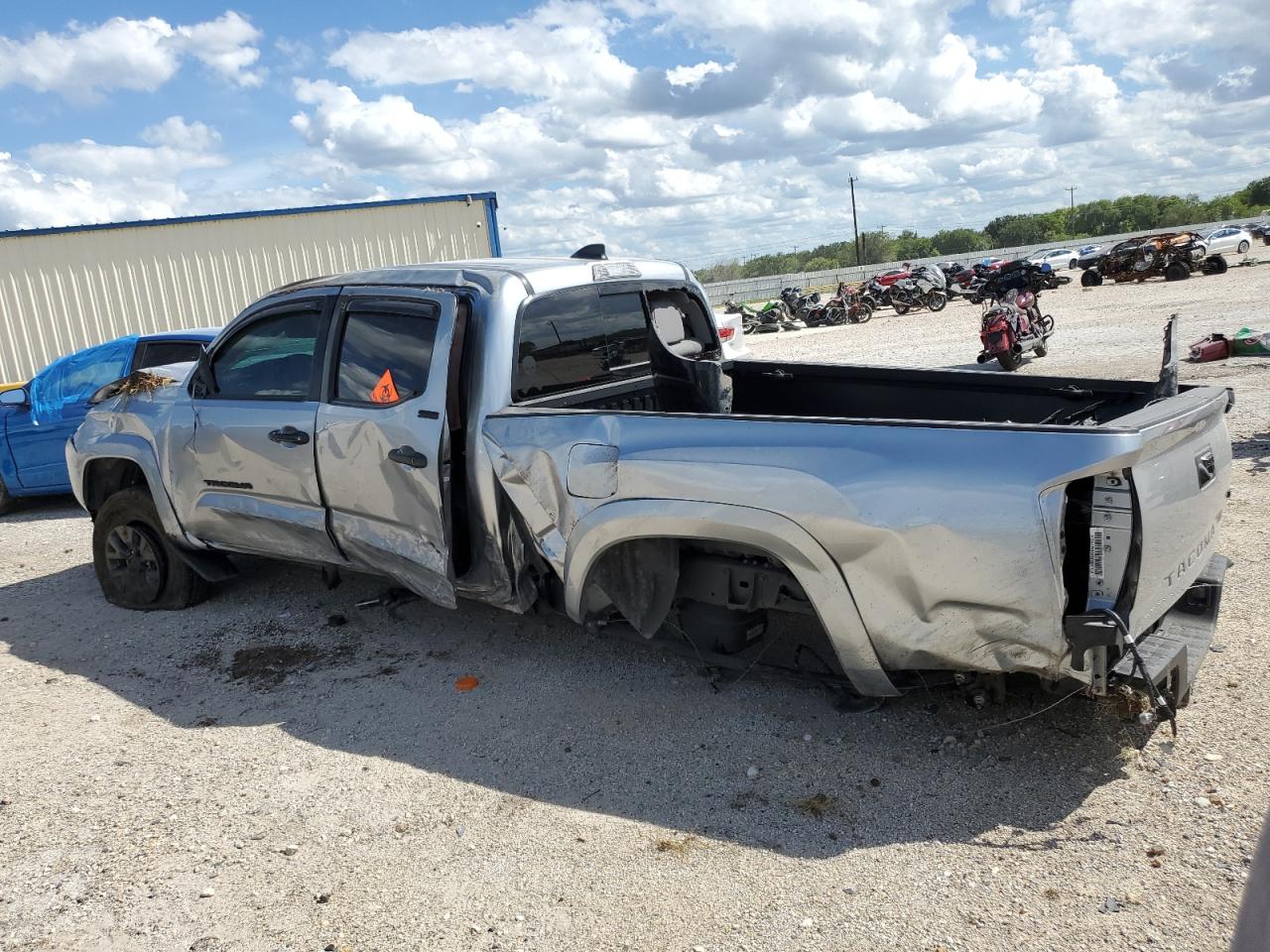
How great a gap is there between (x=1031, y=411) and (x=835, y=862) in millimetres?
2269

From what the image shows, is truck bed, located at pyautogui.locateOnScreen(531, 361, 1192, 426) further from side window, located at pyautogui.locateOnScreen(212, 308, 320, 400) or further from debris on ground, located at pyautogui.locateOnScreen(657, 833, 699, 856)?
debris on ground, located at pyautogui.locateOnScreen(657, 833, 699, 856)

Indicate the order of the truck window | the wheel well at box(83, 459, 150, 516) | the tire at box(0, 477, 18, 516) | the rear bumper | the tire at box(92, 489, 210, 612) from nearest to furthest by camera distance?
the rear bumper
the truck window
the tire at box(92, 489, 210, 612)
the wheel well at box(83, 459, 150, 516)
the tire at box(0, 477, 18, 516)

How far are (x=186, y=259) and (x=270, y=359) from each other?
46.1ft

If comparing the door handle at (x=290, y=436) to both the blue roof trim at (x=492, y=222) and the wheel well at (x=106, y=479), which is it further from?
the blue roof trim at (x=492, y=222)

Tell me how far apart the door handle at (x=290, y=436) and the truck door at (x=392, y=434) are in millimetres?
113

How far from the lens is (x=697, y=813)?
345 centimetres

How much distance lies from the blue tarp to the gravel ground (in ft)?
14.0

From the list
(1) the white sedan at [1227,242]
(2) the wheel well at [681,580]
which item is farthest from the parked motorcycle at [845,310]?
(2) the wheel well at [681,580]

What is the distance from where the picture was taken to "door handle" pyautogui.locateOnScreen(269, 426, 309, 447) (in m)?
4.86

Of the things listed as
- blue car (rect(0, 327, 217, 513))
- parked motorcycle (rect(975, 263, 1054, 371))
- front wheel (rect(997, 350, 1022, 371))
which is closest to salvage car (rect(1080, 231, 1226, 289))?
parked motorcycle (rect(975, 263, 1054, 371))

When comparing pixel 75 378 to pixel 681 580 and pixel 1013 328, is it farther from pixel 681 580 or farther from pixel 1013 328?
pixel 1013 328

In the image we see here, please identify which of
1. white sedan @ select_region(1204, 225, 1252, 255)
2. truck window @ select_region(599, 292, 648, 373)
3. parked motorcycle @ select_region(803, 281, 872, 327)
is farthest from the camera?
white sedan @ select_region(1204, 225, 1252, 255)

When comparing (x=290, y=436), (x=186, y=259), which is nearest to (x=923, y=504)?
(x=290, y=436)

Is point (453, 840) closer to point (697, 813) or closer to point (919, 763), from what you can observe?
point (697, 813)
